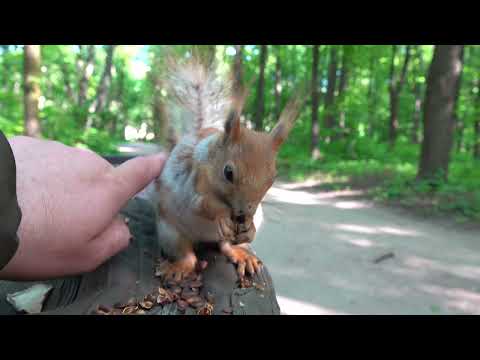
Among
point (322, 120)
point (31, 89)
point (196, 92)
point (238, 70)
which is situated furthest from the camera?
point (322, 120)

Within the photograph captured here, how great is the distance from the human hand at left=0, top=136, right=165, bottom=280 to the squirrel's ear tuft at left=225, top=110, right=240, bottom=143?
32 cm

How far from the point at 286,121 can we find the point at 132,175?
1.80 feet

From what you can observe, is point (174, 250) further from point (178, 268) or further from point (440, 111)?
point (440, 111)

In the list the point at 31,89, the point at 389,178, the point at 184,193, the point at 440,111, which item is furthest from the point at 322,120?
the point at 184,193

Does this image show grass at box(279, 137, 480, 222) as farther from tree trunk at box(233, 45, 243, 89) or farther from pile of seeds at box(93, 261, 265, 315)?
pile of seeds at box(93, 261, 265, 315)

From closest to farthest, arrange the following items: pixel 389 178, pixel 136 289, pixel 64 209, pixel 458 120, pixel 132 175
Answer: pixel 64 209 → pixel 136 289 → pixel 132 175 → pixel 389 178 → pixel 458 120

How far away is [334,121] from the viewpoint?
39.6 ft

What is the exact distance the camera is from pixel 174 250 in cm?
143

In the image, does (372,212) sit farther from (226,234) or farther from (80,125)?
(80,125)

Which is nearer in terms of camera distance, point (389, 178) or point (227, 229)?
point (227, 229)

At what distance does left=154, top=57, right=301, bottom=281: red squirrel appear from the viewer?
1229 millimetres

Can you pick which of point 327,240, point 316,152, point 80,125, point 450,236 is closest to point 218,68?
point 327,240

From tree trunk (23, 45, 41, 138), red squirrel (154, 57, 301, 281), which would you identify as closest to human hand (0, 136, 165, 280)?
red squirrel (154, 57, 301, 281)

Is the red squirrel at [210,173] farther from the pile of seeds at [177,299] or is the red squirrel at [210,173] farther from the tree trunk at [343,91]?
the tree trunk at [343,91]
